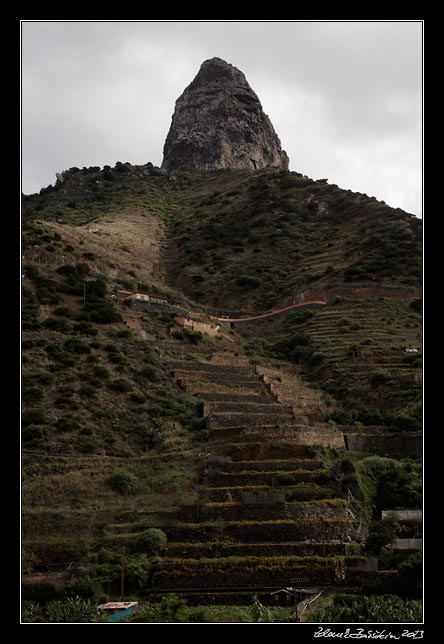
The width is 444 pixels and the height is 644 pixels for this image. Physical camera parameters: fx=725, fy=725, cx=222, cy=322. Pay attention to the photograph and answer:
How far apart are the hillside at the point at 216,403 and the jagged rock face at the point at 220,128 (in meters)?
54.7

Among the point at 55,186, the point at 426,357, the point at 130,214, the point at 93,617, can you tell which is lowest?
the point at 93,617

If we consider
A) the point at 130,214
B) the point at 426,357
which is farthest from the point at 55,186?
the point at 426,357

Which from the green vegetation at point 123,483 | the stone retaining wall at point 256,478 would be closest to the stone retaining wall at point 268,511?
the stone retaining wall at point 256,478

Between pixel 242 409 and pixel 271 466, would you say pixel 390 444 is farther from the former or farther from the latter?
pixel 271 466

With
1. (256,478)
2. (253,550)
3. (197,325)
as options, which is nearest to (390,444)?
(256,478)

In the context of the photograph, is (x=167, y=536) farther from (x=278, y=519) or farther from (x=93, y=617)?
(x=93, y=617)

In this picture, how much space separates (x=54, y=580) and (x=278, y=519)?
323 inches

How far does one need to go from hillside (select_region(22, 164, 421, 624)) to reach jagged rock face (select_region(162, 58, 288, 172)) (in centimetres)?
5473

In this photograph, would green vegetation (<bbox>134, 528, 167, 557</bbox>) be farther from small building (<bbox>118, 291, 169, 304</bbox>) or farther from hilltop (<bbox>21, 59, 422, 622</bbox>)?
small building (<bbox>118, 291, 169, 304</bbox>)

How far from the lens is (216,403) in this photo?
36.9 metres

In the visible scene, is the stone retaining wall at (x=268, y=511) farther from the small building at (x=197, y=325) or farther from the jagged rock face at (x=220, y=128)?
the jagged rock face at (x=220, y=128)

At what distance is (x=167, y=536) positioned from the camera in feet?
85.2

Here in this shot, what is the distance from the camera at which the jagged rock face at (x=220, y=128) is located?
132750 mm

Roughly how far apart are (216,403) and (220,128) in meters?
105
